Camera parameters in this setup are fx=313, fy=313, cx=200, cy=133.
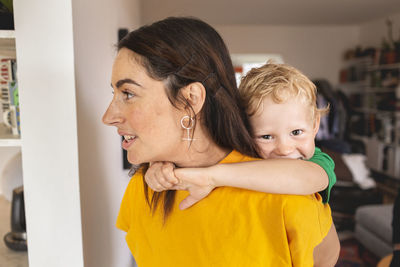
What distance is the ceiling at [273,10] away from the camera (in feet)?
14.8

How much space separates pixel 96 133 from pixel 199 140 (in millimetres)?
484

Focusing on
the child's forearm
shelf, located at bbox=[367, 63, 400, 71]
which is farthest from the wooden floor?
shelf, located at bbox=[367, 63, 400, 71]

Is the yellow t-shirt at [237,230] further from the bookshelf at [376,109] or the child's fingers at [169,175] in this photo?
the bookshelf at [376,109]

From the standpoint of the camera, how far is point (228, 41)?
21.5ft

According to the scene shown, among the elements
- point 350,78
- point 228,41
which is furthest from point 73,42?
point 350,78

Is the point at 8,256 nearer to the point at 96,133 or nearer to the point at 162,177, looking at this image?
the point at 96,133

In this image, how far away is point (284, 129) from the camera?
0.80 metres

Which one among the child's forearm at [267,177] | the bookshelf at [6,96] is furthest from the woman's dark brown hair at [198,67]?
the bookshelf at [6,96]

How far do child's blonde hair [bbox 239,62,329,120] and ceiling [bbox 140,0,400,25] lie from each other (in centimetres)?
368

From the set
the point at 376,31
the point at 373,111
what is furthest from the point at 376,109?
the point at 376,31

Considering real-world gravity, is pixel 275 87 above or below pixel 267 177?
above

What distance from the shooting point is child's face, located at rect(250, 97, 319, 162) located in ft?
2.57

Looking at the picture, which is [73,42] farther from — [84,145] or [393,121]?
[393,121]

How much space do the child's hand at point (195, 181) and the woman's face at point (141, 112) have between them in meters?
0.08
